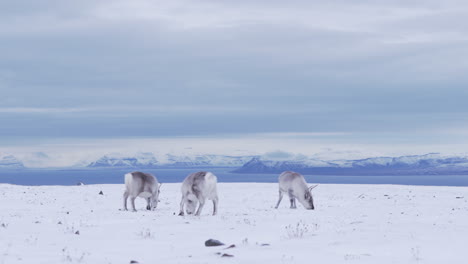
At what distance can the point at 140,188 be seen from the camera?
78.7 ft

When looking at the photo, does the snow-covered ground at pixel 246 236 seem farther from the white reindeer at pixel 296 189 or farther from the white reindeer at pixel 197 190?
the white reindeer at pixel 197 190

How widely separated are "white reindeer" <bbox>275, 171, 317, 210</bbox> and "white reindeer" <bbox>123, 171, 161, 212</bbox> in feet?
18.0

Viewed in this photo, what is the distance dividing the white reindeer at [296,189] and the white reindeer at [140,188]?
18.0ft

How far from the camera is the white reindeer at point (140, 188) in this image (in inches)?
936

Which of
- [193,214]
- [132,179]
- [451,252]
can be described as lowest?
[451,252]

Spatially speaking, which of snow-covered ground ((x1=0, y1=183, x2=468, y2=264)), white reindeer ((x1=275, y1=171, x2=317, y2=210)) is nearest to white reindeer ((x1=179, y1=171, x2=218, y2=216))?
snow-covered ground ((x1=0, y1=183, x2=468, y2=264))

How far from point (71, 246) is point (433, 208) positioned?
17170 mm

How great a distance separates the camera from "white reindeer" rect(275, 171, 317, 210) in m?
25.6

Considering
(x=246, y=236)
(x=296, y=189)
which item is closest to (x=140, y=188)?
(x=296, y=189)

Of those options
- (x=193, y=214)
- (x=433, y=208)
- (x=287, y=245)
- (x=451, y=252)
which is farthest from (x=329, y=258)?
(x=433, y=208)

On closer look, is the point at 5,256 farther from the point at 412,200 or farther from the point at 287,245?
the point at 412,200

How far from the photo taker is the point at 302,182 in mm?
26109

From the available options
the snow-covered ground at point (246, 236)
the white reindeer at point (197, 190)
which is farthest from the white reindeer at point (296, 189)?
the white reindeer at point (197, 190)

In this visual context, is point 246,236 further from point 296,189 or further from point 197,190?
point 296,189
